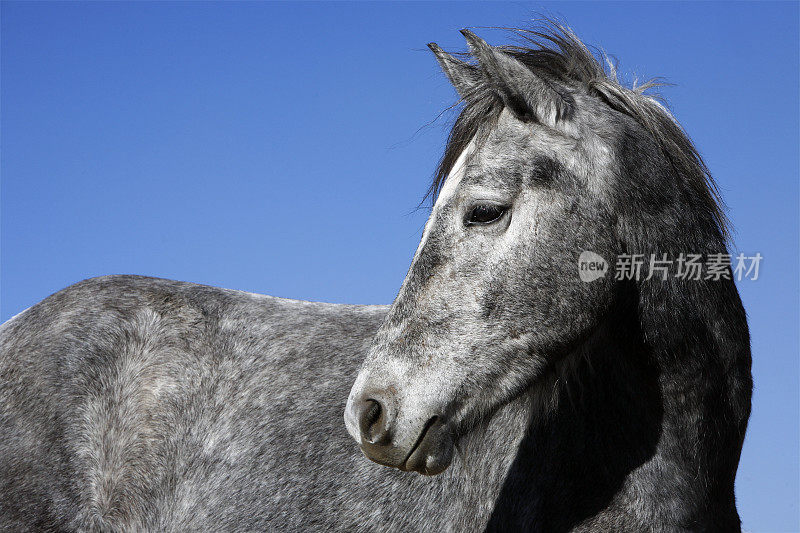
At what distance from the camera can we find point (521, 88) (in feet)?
12.6

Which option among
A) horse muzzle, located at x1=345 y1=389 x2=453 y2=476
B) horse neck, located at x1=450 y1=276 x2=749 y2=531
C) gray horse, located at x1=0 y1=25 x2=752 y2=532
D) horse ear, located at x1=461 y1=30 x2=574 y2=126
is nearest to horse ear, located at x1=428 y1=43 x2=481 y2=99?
gray horse, located at x1=0 y1=25 x2=752 y2=532

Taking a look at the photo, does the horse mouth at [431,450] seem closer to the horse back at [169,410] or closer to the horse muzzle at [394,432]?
the horse muzzle at [394,432]

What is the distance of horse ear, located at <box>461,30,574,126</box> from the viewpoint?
382 cm

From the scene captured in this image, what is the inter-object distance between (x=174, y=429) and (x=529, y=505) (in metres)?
2.21

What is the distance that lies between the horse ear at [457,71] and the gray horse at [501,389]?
0.01 meters

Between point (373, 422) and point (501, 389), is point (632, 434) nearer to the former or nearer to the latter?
point (501, 389)

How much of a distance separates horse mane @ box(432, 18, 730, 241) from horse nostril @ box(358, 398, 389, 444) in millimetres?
1441

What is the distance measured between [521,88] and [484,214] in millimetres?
713

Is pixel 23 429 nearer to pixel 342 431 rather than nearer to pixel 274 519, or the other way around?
pixel 274 519

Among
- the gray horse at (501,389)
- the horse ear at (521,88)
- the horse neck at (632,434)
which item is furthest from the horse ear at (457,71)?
the horse neck at (632,434)

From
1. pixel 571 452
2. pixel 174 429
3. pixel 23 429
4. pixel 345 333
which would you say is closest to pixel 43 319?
pixel 23 429

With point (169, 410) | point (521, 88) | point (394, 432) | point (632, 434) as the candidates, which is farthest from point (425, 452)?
point (169, 410)

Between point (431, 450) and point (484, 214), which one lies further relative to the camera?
point (484, 214)

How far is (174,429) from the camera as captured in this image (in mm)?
4758
